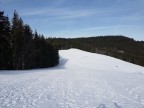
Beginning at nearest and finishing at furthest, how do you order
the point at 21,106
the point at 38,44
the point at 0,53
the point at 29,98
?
the point at 21,106 → the point at 29,98 → the point at 0,53 → the point at 38,44

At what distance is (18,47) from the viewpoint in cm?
4553

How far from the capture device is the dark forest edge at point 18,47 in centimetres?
4059

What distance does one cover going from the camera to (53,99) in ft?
41.9

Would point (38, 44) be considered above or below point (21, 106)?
above

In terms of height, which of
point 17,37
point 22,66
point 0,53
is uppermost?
point 17,37

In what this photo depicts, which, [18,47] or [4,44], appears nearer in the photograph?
[4,44]

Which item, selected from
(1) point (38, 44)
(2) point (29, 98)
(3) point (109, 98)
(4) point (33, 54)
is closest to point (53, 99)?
(2) point (29, 98)

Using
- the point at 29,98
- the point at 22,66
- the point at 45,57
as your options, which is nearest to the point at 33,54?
the point at 22,66

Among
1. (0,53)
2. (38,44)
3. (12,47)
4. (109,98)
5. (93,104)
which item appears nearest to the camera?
(93,104)

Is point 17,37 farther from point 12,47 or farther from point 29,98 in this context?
point 29,98

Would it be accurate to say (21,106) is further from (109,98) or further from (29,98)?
(109,98)

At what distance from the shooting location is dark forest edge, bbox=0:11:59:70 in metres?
40.6

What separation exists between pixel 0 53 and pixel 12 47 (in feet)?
15.5

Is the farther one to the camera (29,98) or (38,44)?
(38,44)
